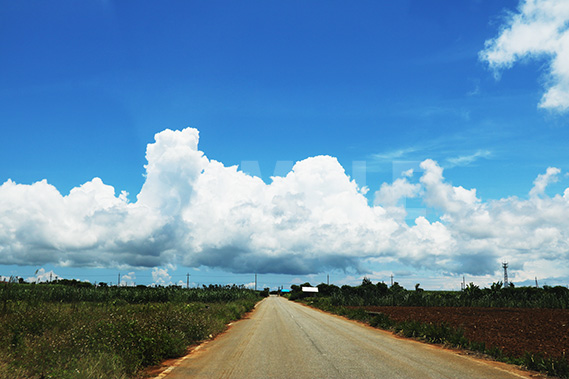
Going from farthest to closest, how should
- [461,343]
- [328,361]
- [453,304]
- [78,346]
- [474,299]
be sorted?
[474,299]
[453,304]
[461,343]
[328,361]
[78,346]

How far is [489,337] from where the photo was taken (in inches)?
717

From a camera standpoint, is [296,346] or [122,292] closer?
[296,346]

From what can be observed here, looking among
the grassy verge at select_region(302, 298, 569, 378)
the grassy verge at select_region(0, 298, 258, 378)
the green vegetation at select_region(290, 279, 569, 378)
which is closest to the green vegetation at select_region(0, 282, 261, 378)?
the grassy verge at select_region(0, 298, 258, 378)

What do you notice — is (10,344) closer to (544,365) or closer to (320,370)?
(320,370)

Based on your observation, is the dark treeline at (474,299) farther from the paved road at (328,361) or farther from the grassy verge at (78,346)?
the grassy verge at (78,346)

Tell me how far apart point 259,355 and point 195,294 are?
43056 millimetres

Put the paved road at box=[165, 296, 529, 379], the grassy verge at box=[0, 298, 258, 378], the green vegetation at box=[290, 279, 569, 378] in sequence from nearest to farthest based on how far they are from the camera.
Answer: the grassy verge at box=[0, 298, 258, 378], the paved road at box=[165, 296, 529, 379], the green vegetation at box=[290, 279, 569, 378]

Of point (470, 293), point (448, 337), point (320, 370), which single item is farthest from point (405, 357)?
point (470, 293)

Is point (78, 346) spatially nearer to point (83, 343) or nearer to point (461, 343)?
point (83, 343)

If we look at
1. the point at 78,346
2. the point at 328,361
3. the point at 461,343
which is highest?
the point at 78,346

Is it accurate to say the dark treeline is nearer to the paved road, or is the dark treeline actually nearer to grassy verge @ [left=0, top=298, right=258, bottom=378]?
the paved road

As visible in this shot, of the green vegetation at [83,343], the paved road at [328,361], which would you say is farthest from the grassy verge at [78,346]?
the paved road at [328,361]

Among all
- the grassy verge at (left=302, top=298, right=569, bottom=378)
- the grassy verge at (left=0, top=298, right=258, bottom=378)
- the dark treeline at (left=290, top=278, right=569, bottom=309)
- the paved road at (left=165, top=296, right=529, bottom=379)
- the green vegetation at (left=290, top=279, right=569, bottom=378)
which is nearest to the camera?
the grassy verge at (left=0, top=298, right=258, bottom=378)

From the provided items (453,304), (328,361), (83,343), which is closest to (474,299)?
(453,304)
